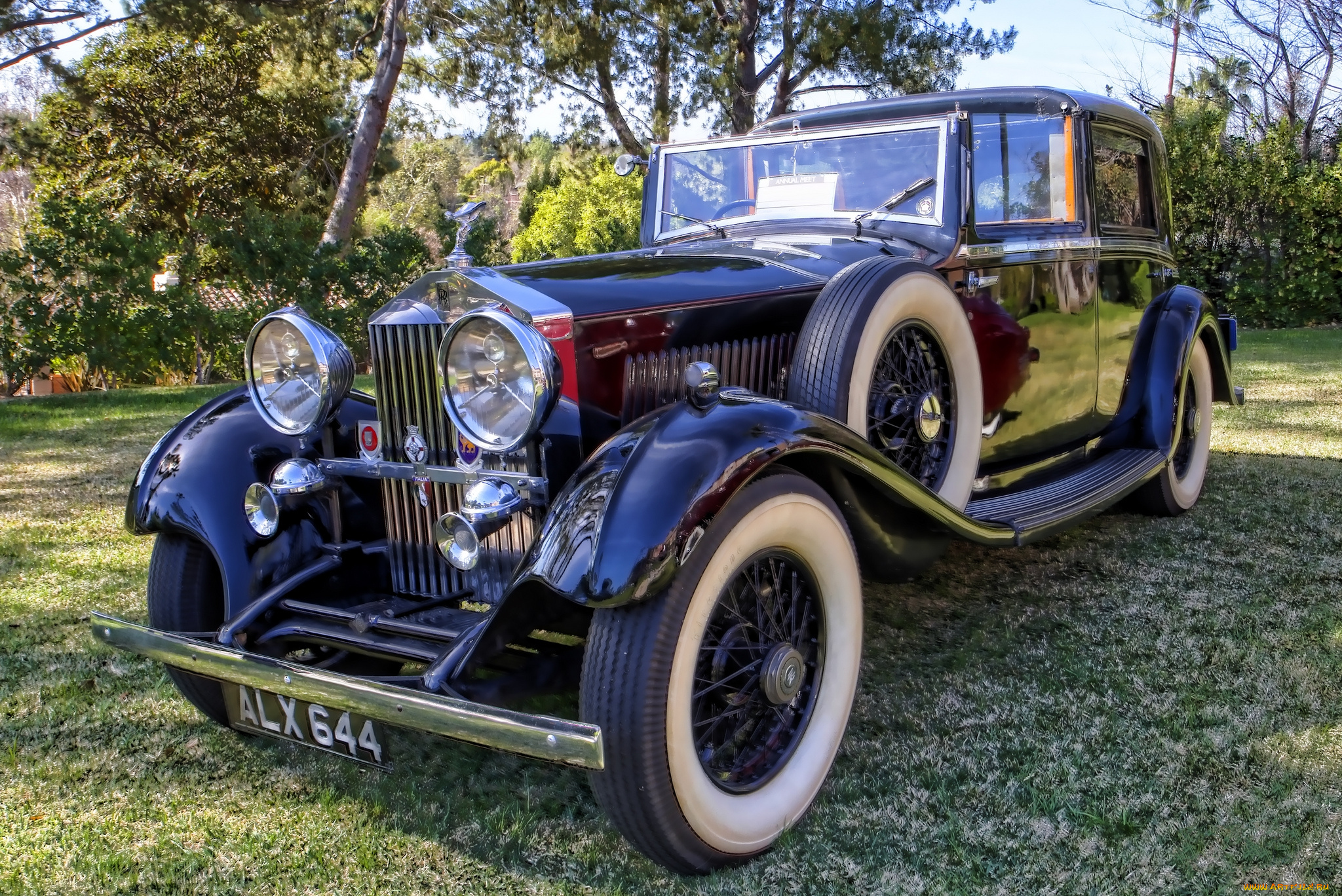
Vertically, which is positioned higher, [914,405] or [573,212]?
[573,212]

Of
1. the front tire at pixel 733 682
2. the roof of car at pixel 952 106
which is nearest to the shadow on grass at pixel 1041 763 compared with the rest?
the front tire at pixel 733 682

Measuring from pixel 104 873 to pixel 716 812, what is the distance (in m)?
1.29

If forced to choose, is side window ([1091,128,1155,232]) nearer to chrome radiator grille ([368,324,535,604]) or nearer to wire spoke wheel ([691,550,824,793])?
wire spoke wheel ([691,550,824,793])

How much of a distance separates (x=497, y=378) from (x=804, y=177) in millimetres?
1837

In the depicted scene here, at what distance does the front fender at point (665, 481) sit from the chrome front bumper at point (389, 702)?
251 millimetres

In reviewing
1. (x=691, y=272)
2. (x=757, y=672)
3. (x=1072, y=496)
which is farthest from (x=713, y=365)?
(x=1072, y=496)

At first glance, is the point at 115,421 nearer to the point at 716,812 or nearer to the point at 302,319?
the point at 302,319

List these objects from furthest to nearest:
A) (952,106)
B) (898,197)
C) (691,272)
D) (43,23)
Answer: (43,23) < (952,106) < (898,197) < (691,272)

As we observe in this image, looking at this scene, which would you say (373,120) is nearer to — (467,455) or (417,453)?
(417,453)

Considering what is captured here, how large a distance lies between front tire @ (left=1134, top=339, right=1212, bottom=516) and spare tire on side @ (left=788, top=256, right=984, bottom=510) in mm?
1948

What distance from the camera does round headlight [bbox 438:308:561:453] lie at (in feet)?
7.13

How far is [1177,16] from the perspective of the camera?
2323 cm

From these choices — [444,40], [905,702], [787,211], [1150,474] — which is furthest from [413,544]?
[444,40]

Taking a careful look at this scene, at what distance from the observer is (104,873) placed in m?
2.10
